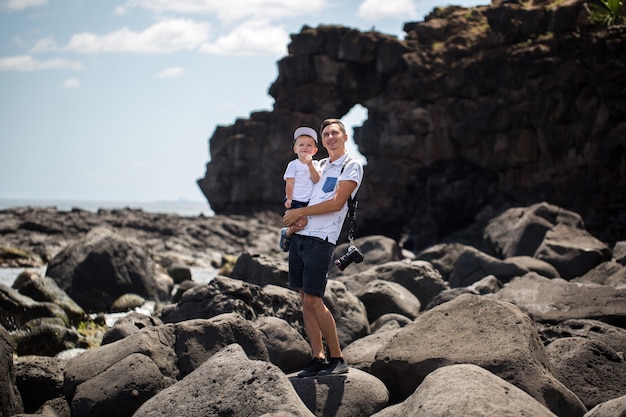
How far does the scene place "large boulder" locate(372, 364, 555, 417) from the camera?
5758 millimetres

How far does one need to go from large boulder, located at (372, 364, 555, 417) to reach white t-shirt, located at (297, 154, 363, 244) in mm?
1887

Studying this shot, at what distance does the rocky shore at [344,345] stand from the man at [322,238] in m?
0.42

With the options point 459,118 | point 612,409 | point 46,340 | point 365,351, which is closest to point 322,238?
point 365,351

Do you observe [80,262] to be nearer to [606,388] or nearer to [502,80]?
[606,388]

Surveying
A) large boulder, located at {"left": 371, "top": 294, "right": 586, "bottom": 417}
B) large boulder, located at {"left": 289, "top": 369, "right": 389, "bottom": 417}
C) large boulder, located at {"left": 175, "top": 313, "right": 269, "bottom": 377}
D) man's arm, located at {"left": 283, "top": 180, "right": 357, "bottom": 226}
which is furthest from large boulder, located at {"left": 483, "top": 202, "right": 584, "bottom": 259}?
man's arm, located at {"left": 283, "top": 180, "right": 357, "bottom": 226}

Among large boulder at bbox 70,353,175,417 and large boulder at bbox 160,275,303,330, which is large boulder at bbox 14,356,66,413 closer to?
large boulder at bbox 70,353,175,417

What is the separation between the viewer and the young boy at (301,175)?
7.84 metres

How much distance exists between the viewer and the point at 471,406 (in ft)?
18.9

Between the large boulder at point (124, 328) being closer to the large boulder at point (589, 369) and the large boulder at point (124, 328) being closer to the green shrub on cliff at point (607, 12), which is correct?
the large boulder at point (589, 369)

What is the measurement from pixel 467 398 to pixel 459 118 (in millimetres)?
34308

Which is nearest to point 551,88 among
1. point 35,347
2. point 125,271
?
point 125,271

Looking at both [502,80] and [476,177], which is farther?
[476,177]

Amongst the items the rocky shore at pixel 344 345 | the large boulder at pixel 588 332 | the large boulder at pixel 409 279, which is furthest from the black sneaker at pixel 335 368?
the large boulder at pixel 409 279

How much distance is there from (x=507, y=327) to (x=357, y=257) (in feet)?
A: 5.92
